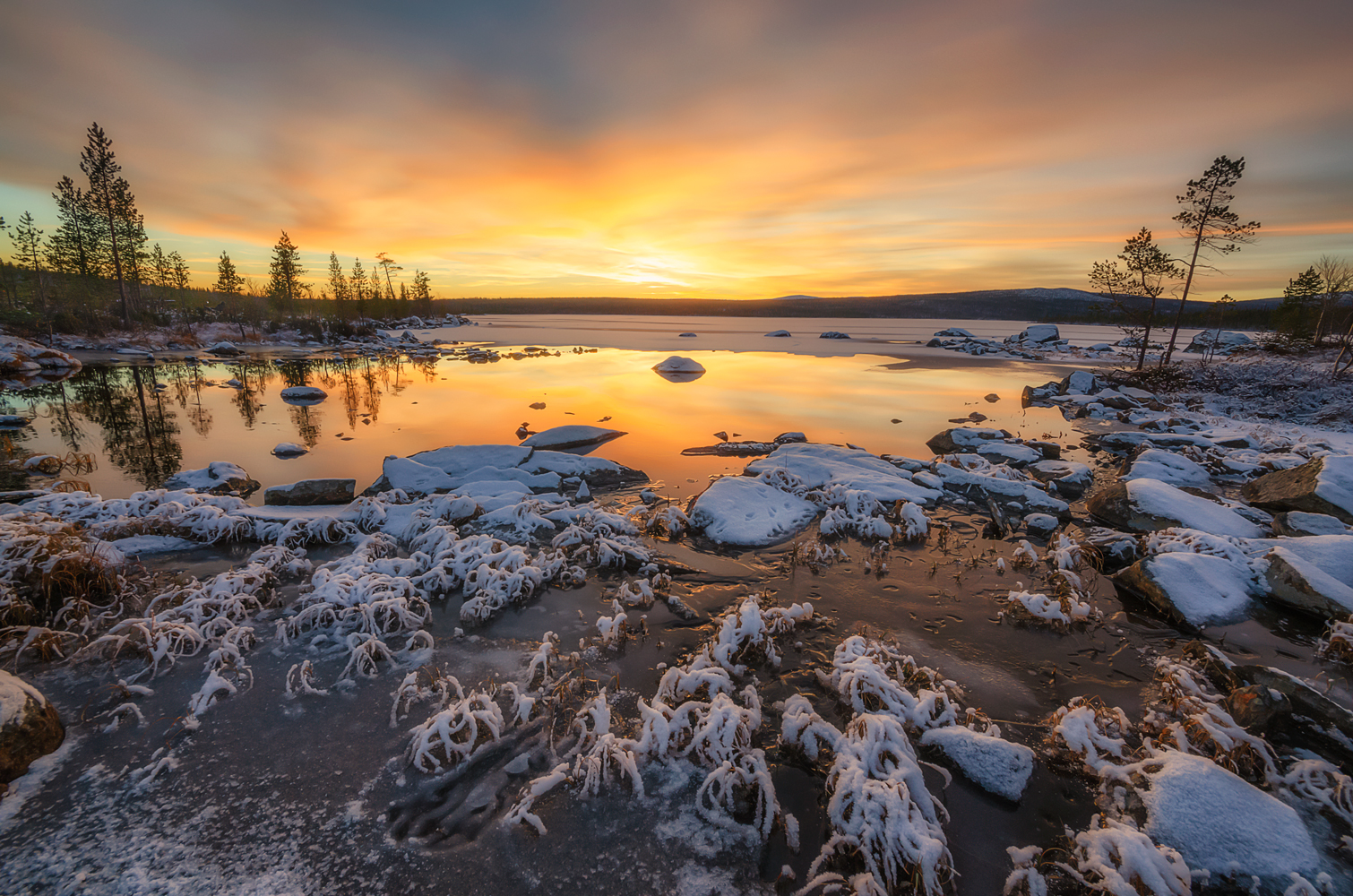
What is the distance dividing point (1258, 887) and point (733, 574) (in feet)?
19.1

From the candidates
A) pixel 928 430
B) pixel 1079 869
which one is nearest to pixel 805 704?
pixel 1079 869

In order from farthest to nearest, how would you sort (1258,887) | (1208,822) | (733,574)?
1. (733,574)
2. (1208,822)
3. (1258,887)

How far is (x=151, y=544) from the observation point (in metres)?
8.23

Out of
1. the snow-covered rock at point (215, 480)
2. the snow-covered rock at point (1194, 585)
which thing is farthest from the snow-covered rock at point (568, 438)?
the snow-covered rock at point (1194, 585)

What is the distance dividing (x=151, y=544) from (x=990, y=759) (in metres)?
12.6

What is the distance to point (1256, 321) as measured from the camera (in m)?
105

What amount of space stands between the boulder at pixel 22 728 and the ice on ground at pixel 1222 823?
30.8 ft

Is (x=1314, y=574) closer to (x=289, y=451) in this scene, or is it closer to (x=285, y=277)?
(x=289, y=451)

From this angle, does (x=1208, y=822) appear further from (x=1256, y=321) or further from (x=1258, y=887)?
(x=1256, y=321)

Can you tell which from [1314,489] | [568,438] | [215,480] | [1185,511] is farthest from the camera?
[568,438]

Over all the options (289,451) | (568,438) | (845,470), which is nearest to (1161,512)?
(845,470)

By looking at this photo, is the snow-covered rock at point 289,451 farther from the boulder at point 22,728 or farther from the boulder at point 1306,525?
the boulder at point 1306,525

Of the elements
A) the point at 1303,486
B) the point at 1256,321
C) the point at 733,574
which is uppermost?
the point at 1256,321

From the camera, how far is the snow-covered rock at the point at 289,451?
565 inches
